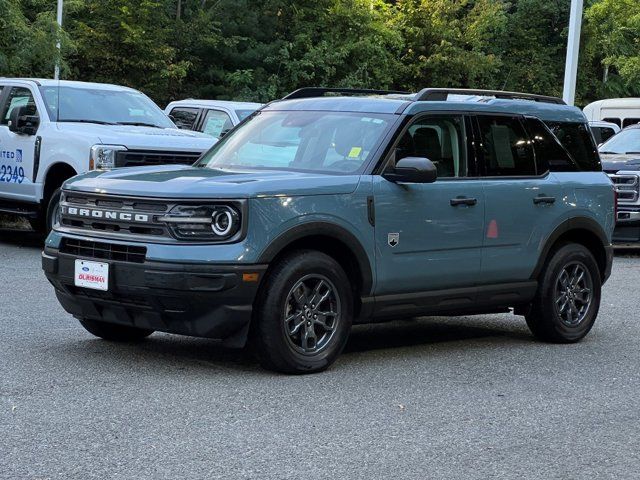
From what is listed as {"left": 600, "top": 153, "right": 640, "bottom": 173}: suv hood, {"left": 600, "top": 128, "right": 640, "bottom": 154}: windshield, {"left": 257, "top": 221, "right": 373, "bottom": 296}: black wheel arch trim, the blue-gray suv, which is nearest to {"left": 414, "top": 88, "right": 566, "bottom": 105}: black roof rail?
the blue-gray suv

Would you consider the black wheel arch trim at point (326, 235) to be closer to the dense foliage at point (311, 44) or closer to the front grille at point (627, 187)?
the front grille at point (627, 187)

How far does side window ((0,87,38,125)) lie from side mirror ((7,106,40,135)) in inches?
11.3

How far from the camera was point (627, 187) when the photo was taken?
18203 mm

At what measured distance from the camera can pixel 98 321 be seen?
830 centimetres

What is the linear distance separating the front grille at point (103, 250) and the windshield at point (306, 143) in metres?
1.28

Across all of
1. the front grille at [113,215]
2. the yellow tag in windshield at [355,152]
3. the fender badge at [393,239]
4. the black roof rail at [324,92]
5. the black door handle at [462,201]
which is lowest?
the fender badge at [393,239]

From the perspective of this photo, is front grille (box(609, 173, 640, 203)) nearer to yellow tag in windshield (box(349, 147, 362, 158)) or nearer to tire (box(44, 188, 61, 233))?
tire (box(44, 188, 61, 233))

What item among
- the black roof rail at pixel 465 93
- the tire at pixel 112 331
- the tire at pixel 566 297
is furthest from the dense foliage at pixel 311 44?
the tire at pixel 112 331

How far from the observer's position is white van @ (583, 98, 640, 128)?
29.5m

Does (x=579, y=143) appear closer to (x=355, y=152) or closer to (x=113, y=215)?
(x=355, y=152)

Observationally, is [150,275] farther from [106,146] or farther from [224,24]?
[224,24]

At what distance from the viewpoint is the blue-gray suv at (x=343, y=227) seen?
7.28m

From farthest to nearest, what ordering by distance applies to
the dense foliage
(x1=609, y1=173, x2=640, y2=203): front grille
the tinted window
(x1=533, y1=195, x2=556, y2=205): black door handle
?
the dense foliage, (x1=609, y1=173, x2=640, y2=203): front grille, the tinted window, (x1=533, y1=195, x2=556, y2=205): black door handle

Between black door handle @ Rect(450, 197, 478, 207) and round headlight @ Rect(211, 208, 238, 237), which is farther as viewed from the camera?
black door handle @ Rect(450, 197, 478, 207)
